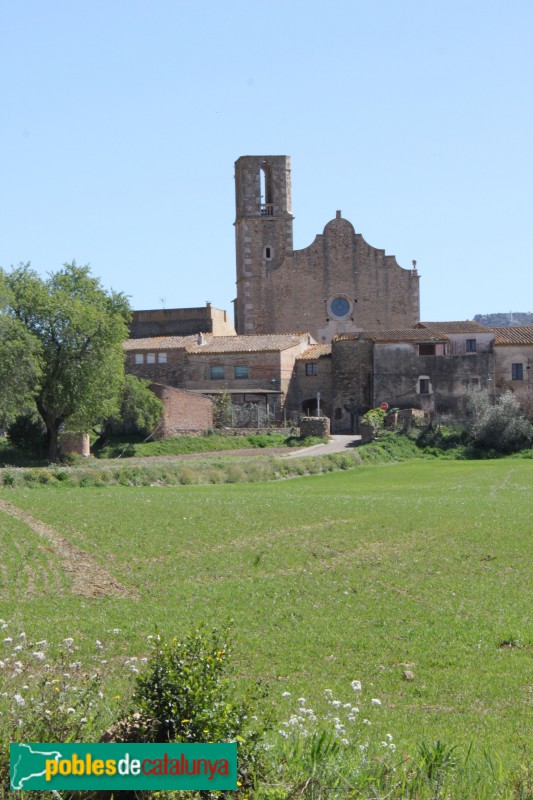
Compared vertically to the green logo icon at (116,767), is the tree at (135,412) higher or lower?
higher

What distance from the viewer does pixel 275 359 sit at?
70.9 metres

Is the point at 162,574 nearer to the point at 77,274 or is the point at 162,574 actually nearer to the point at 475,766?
the point at 475,766

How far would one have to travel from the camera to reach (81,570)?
19.3 meters

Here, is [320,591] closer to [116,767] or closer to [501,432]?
[116,767]

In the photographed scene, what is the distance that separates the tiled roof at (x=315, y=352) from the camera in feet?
240

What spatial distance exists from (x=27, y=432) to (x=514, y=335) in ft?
105

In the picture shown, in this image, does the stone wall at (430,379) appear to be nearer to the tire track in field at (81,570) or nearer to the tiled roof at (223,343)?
the tiled roof at (223,343)

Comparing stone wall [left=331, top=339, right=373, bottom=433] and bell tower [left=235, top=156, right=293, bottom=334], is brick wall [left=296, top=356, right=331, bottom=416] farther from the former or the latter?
bell tower [left=235, top=156, right=293, bottom=334]

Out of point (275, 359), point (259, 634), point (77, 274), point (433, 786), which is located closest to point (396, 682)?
point (259, 634)

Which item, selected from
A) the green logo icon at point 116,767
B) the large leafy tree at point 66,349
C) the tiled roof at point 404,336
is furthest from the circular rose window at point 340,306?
the green logo icon at point 116,767

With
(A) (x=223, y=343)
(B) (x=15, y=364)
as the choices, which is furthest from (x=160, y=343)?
(B) (x=15, y=364)

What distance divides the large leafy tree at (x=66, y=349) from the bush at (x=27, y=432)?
1.66m

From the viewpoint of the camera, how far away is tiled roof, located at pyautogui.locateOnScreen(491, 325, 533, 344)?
67625mm

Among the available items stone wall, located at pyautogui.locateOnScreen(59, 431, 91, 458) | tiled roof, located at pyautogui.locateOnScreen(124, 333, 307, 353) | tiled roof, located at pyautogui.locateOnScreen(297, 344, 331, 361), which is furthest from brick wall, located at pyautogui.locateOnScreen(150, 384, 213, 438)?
tiled roof, located at pyautogui.locateOnScreen(297, 344, 331, 361)
